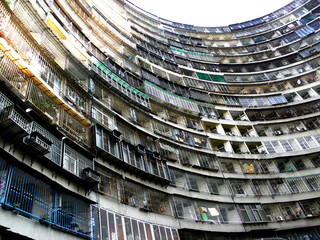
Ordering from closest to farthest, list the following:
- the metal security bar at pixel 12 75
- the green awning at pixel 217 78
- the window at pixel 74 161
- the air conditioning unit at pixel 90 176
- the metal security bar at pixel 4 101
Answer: the metal security bar at pixel 4 101 → the metal security bar at pixel 12 75 → the air conditioning unit at pixel 90 176 → the window at pixel 74 161 → the green awning at pixel 217 78

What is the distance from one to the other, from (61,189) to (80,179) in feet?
4.26

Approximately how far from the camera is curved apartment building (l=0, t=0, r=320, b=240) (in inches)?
483

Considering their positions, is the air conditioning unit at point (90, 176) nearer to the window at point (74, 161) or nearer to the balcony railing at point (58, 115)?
the window at point (74, 161)

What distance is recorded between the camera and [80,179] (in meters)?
13.8

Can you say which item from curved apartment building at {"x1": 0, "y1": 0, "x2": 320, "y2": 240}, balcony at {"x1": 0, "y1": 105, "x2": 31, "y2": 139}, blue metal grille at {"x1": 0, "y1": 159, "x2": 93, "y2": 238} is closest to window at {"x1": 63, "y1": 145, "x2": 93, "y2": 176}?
curved apartment building at {"x1": 0, "y1": 0, "x2": 320, "y2": 240}

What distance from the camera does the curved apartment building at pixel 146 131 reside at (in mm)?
12266

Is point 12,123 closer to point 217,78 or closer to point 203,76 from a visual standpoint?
point 203,76

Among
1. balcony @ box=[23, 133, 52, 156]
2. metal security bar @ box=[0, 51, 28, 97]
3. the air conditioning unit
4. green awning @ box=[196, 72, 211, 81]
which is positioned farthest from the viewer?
green awning @ box=[196, 72, 211, 81]

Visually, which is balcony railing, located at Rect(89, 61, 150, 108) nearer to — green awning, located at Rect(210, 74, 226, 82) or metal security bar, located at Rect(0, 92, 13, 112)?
metal security bar, located at Rect(0, 92, 13, 112)

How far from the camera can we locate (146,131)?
929 inches

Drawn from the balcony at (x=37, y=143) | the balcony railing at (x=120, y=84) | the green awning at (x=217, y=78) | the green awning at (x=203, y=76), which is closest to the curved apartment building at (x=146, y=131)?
the balcony at (x=37, y=143)

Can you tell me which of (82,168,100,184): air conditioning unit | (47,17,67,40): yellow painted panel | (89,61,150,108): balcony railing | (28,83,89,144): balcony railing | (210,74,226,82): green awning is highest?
(210,74,226,82): green awning

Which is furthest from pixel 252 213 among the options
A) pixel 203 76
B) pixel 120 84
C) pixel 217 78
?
pixel 217 78

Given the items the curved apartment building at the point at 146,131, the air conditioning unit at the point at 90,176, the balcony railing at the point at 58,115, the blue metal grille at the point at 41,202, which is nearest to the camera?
the blue metal grille at the point at 41,202
